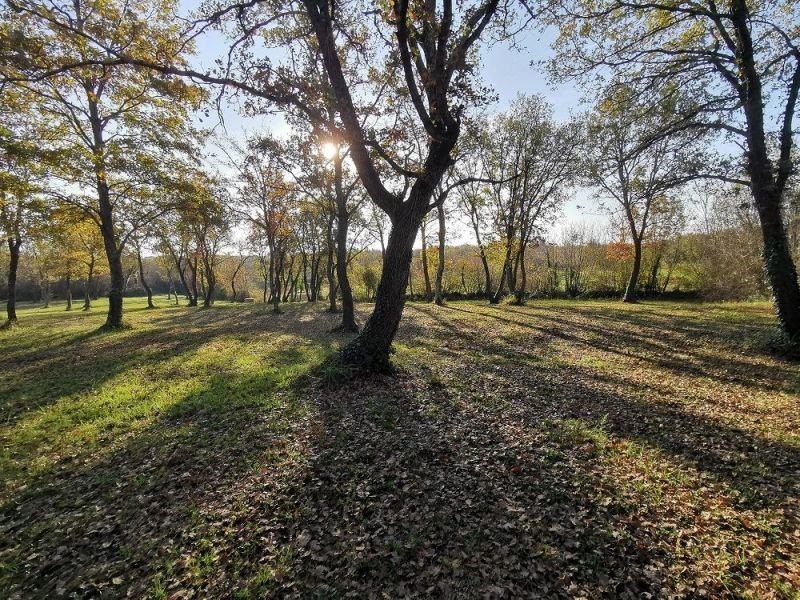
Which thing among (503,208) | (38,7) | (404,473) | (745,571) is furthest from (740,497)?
(503,208)

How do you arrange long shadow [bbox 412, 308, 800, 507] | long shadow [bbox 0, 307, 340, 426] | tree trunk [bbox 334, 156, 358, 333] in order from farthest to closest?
tree trunk [bbox 334, 156, 358, 333]
long shadow [bbox 0, 307, 340, 426]
long shadow [bbox 412, 308, 800, 507]

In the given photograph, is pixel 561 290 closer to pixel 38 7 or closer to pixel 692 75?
pixel 692 75

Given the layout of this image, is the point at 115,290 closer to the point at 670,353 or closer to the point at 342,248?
the point at 342,248

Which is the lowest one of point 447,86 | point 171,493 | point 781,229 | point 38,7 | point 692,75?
point 171,493

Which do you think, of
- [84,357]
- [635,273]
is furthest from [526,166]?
[84,357]

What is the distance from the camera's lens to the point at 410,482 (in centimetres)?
470

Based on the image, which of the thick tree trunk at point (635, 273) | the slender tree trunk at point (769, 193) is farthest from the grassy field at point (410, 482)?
the thick tree trunk at point (635, 273)

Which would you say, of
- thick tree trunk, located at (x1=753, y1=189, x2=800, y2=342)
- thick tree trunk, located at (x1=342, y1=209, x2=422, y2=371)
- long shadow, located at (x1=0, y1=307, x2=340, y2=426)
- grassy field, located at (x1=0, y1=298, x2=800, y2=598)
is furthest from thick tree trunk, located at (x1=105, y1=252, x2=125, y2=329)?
thick tree trunk, located at (x1=753, y1=189, x2=800, y2=342)

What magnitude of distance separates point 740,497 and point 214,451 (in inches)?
293

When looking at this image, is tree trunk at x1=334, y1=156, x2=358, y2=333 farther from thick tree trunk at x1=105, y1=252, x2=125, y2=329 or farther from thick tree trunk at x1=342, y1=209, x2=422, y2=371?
thick tree trunk at x1=105, y1=252, x2=125, y2=329

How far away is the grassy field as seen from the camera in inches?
132

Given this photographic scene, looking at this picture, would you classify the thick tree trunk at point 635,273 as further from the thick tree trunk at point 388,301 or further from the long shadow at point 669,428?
the thick tree trunk at point 388,301

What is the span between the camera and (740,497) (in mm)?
4148

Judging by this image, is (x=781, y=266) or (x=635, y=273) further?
(x=635, y=273)
